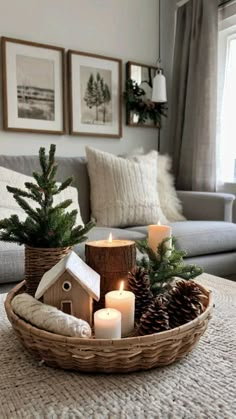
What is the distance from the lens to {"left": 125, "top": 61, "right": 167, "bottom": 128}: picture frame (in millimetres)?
2762

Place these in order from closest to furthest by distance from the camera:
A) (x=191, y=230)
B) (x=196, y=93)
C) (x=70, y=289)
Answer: (x=70, y=289) < (x=191, y=230) < (x=196, y=93)

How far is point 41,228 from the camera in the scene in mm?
758

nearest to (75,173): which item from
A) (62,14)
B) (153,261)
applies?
(62,14)

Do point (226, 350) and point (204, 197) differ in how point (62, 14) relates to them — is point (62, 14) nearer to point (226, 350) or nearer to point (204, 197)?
point (204, 197)

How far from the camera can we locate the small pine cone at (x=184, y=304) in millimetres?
699

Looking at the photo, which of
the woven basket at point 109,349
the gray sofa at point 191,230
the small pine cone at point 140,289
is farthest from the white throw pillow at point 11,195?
the woven basket at point 109,349

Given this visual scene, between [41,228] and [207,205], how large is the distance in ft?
5.49

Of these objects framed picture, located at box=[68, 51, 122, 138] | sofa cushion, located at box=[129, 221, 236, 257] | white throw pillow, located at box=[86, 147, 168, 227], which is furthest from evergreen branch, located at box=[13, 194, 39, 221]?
framed picture, located at box=[68, 51, 122, 138]

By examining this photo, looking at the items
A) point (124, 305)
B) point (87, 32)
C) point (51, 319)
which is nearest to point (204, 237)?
point (124, 305)

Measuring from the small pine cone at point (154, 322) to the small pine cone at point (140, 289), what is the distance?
7 cm

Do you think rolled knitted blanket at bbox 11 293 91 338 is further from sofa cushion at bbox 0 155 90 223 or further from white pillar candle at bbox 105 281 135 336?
sofa cushion at bbox 0 155 90 223

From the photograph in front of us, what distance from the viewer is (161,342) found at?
0.61m

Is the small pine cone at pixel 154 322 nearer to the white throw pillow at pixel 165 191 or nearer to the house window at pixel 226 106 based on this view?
the white throw pillow at pixel 165 191

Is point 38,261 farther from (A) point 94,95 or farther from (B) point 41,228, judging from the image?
(A) point 94,95
